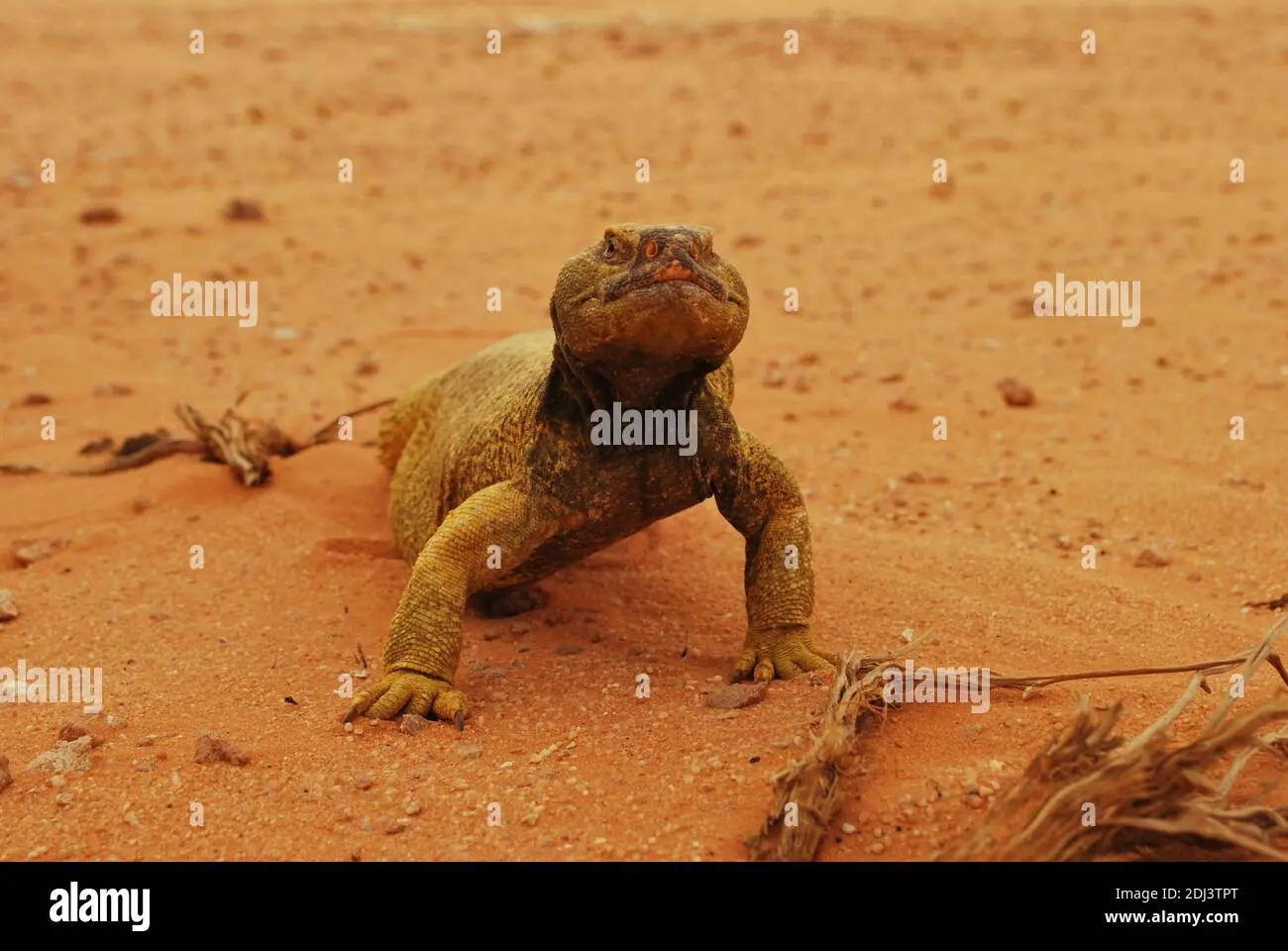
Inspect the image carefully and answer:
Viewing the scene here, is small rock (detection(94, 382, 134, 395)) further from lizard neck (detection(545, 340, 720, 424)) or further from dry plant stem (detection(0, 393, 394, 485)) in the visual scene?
lizard neck (detection(545, 340, 720, 424))

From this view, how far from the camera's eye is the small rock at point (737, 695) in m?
4.37

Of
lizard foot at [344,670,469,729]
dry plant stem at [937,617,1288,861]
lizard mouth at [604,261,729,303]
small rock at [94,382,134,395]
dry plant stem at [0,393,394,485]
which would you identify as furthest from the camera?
small rock at [94,382,134,395]

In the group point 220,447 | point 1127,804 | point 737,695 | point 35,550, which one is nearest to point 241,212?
point 220,447

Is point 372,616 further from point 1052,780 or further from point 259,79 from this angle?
point 259,79

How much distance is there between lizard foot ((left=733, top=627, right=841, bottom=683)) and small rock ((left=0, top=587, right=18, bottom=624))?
3.10m

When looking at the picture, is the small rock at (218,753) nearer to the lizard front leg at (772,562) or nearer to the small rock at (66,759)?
the small rock at (66,759)

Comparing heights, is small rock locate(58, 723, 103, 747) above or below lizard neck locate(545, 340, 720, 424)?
below

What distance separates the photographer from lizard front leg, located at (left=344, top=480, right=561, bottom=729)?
4.47 metres

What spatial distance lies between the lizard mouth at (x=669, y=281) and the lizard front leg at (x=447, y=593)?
3.10ft

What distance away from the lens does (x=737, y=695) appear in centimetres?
439

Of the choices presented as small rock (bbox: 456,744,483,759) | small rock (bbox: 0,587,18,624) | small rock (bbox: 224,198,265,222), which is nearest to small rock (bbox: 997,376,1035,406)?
small rock (bbox: 456,744,483,759)

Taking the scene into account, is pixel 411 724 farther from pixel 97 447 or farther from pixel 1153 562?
pixel 97 447

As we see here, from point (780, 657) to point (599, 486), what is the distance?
2.85ft
